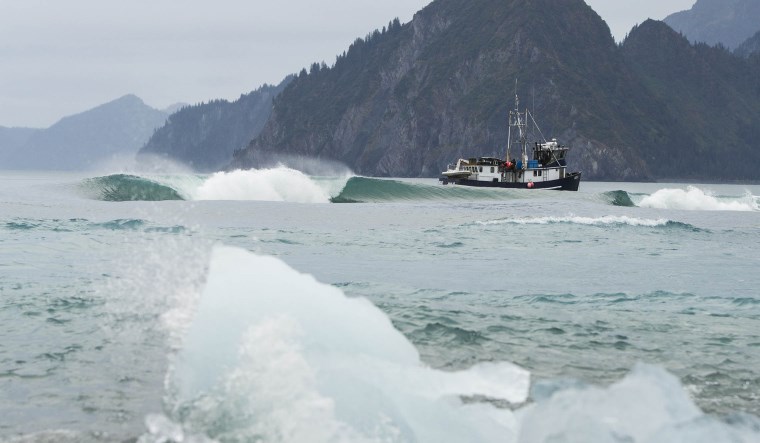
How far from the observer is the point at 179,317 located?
37.3 ft

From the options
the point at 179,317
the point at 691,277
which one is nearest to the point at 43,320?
the point at 179,317

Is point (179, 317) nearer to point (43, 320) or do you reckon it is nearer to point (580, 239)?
point (43, 320)

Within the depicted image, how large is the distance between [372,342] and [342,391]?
0.90m

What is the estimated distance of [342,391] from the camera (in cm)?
611

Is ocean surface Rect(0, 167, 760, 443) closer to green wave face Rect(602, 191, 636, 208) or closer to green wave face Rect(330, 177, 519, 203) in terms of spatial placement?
green wave face Rect(330, 177, 519, 203)

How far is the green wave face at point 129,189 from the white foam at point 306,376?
49.7m

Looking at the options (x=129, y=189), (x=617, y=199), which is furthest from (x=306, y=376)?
(x=617, y=199)

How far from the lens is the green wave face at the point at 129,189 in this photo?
2189 inches

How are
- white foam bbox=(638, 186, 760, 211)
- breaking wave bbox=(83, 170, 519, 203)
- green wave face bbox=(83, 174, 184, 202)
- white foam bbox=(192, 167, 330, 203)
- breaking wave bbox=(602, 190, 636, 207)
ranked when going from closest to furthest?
1. green wave face bbox=(83, 174, 184, 202)
2. breaking wave bbox=(83, 170, 519, 203)
3. white foam bbox=(192, 167, 330, 203)
4. white foam bbox=(638, 186, 760, 211)
5. breaking wave bbox=(602, 190, 636, 207)

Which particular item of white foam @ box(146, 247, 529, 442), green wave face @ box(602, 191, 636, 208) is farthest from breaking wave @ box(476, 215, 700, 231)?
green wave face @ box(602, 191, 636, 208)

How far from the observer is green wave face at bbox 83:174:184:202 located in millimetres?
55594

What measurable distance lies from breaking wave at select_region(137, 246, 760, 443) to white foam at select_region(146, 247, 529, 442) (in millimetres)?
A: 10

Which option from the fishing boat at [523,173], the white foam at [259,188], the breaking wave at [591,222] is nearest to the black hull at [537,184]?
the fishing boat at [523,173]

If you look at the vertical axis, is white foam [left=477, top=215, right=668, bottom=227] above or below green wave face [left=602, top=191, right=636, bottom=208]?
above
